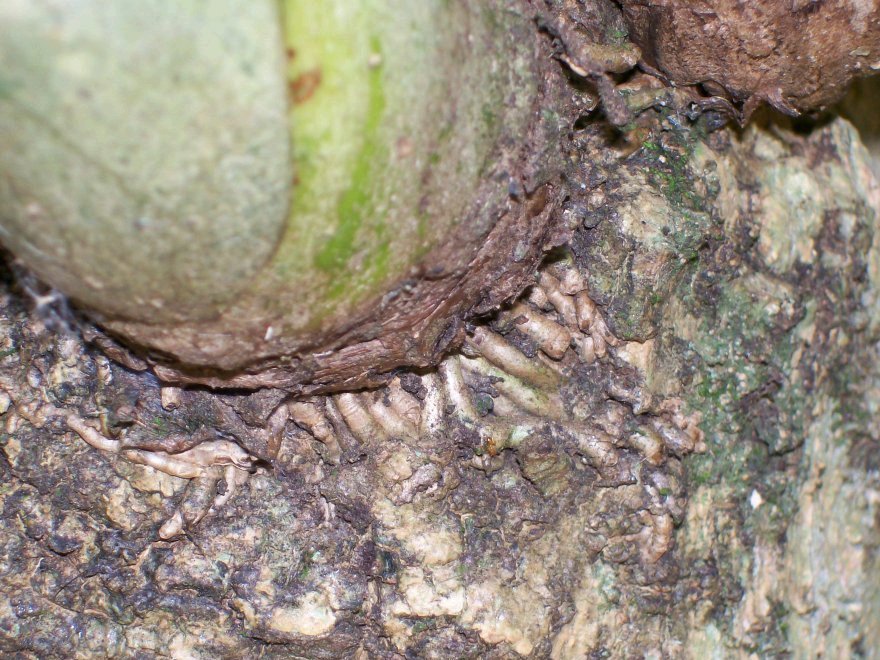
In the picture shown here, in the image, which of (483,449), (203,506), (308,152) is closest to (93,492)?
(203,506)

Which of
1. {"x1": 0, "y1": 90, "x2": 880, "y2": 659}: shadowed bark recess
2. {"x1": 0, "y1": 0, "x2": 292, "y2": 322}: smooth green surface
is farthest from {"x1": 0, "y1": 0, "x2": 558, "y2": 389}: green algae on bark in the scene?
{"x1": 0, "y1": 90, "x2": 880, "y2": 659}: shadowed bark recess

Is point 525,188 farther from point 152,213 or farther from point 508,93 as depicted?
point 152,213

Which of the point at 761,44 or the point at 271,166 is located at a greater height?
the point at 761,44

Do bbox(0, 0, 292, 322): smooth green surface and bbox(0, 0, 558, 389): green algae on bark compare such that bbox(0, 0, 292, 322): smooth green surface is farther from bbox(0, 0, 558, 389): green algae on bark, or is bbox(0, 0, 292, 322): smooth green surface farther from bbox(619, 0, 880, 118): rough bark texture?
bbox(619, 0, 880, 118): rough bark texture

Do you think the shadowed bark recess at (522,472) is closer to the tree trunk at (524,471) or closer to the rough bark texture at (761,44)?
the tree trunk at (524,471)

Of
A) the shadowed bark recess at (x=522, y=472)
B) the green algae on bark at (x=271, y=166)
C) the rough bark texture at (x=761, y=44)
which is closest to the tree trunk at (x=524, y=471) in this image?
the shadowed bark recess at (x=522, y=472)

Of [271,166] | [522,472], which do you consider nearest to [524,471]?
[522,472]

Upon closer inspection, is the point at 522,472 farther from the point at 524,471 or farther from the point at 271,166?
the point at 271,166
